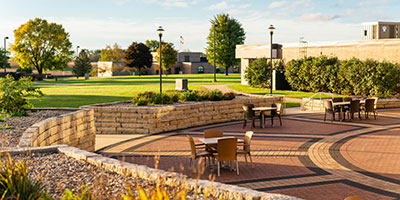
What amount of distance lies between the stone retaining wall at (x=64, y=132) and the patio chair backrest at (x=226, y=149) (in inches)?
162

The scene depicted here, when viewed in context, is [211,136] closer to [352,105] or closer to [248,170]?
[248,170]

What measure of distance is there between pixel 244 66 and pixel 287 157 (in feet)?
114

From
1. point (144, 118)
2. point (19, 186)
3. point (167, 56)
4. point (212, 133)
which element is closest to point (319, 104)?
point (144, 118)

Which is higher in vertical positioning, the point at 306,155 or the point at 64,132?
the point at 64,132

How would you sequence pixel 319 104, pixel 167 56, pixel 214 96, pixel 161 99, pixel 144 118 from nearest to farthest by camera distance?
1. pixel 144 118
2. pixel 161 99
3. pixel 214 96
4. pixel 319 104
5. pixel 167 56

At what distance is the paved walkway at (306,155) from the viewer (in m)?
8.41

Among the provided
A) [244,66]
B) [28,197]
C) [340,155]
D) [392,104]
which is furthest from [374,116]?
[244,66]

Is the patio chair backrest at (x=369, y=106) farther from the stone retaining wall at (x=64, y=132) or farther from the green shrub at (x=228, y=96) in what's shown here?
the stone retaining wall at (x=64, y=132)

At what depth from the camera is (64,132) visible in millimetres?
11398

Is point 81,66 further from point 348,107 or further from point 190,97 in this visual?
point 348,107

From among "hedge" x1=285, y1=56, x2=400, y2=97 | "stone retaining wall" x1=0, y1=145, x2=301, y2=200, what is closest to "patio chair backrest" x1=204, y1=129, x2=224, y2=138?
"stone retaining wall" x1=0, y1=145, x2=301, y2=200

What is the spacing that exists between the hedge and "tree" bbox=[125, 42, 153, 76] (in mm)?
55179

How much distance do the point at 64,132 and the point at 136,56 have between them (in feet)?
253

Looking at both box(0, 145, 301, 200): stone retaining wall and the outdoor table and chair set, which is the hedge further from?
box(0, 145, 301, 200): stone retaining wall
